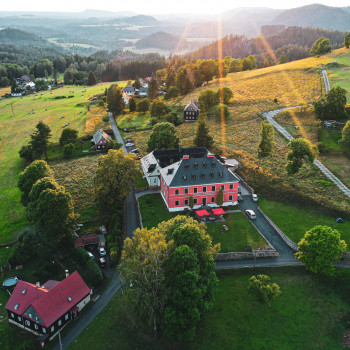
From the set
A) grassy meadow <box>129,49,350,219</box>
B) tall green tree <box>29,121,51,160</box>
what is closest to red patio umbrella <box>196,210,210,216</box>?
grassy meadow <box>129,49,350,219</box>

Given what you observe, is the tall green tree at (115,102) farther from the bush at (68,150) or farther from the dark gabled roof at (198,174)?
the dark gabled roof at (198,174)

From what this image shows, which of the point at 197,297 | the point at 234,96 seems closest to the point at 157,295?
the point at 197,297

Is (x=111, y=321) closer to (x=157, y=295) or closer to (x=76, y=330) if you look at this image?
(x=76, y=330)

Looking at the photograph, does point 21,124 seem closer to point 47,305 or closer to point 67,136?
point 67,136

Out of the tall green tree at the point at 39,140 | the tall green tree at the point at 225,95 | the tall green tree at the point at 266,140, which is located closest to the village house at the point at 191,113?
the tall green tree at the point at 225,95

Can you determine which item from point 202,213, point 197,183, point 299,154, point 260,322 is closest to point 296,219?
point 299,154
